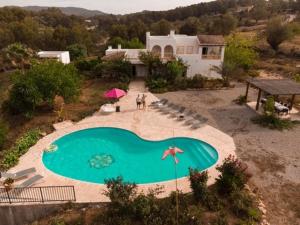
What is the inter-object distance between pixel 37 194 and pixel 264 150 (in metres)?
14.2

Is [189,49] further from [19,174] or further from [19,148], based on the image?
[19,174]

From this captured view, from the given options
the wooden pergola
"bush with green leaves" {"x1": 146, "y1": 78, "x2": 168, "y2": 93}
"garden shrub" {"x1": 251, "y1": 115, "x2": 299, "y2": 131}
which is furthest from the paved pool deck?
the wooden pergola

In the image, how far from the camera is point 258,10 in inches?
3442

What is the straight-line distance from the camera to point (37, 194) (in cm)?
1248

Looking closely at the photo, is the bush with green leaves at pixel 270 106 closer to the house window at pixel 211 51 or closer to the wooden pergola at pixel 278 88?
the wooden pergola at pixel 278 88

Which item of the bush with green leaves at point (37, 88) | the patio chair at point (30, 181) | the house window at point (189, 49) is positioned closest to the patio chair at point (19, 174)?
the patio chair at point (30, 181)

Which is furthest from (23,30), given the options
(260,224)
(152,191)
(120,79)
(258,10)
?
(258,10)

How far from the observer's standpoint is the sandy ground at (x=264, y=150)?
39.1 feet

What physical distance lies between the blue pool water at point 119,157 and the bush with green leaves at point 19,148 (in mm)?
1586

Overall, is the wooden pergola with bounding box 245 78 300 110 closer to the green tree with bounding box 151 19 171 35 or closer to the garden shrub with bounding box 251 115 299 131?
the garden shrub with bounding box 251 115 299 131

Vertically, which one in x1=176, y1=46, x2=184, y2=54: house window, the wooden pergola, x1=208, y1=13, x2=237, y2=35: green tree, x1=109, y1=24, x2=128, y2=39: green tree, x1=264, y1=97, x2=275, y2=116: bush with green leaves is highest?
x1=208, y1=13, x2=237, y2=35: green tree

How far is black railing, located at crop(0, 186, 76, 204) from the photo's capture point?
39.7 ft

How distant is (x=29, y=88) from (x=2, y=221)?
35.6ft

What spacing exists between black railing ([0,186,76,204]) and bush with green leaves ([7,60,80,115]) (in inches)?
371
